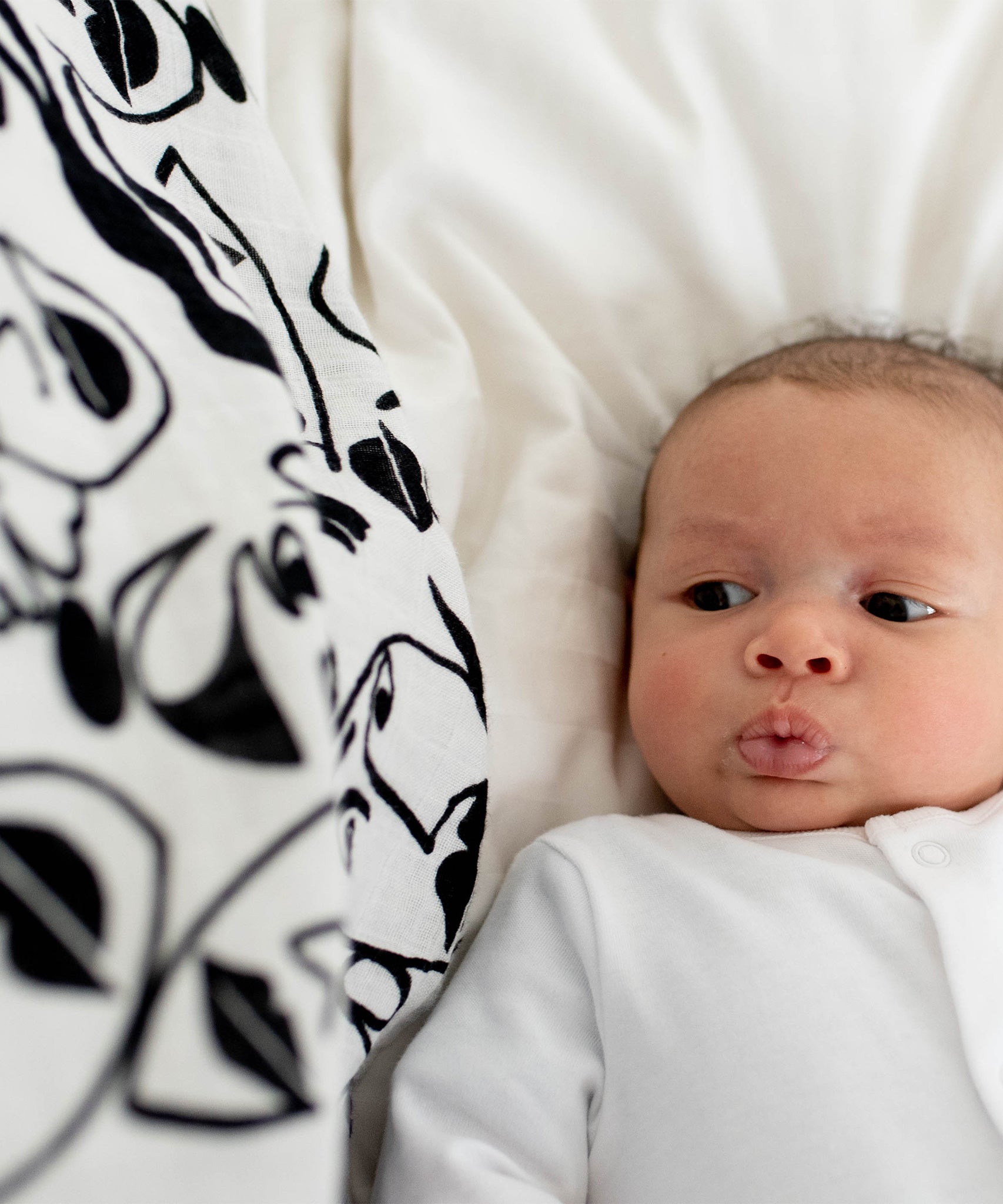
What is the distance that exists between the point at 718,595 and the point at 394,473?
1.09 feet

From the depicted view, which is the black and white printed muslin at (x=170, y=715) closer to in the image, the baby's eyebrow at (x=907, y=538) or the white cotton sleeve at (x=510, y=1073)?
the white cotton sleeve at (x=510, y=1073)

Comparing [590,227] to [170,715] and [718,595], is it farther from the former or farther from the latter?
[170,715]

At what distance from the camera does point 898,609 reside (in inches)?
34.9

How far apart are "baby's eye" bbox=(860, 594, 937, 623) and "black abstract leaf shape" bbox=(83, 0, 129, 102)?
26.1 inches

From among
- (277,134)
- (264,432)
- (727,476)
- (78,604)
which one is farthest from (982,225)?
(78,604)

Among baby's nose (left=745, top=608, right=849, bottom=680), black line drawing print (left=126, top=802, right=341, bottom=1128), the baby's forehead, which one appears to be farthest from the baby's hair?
black line drawing print (left=126, top=802, right=341, bottom=1128)

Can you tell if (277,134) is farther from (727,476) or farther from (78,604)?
(78,604)

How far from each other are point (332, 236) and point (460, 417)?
0.20m

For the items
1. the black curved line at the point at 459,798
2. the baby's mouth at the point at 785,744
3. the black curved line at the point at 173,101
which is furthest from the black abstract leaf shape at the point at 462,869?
the black curved line at the point at 173,101

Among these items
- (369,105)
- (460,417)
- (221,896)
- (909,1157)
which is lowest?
(909,1157)

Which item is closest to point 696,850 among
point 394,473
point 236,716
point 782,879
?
point 782,879

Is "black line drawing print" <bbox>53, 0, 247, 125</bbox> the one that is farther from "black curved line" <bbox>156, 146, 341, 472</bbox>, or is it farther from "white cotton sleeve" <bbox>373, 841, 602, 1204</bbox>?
"white cotton sleeve" <bbox>373, 841, 602, 1204</bbox>

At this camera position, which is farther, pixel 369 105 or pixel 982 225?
pixel 982 225

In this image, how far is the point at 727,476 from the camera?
0.96 metres
